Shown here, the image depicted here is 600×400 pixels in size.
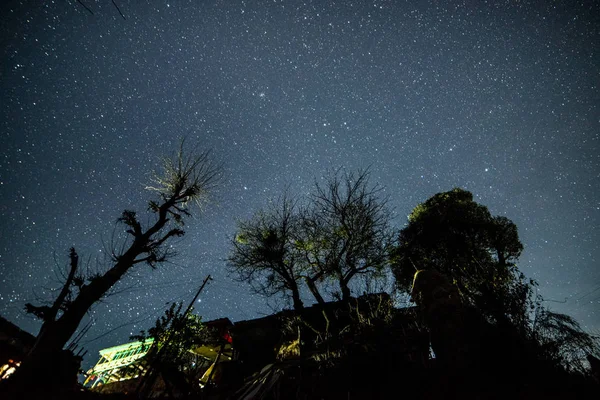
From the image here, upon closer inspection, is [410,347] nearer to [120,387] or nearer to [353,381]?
[353,381]

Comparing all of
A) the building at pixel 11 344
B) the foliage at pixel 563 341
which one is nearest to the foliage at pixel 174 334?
the building at pixel 11 344

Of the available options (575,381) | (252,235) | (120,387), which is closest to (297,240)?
(252,235)

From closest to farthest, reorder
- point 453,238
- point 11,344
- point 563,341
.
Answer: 1. point 563,341
2. point 11,344
3. point 453,238

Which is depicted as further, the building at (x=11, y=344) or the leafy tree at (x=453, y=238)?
the leafy tree at (x=453, y=238)

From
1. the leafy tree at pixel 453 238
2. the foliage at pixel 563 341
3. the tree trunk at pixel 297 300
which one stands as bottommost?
the foliage at pixel 563 341

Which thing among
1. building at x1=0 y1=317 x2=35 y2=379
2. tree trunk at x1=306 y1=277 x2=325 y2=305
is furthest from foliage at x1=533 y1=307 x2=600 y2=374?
building at x1=0 y1=317 x2=35 y2=379

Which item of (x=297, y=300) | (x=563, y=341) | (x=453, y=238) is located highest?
(x=453, y=238)

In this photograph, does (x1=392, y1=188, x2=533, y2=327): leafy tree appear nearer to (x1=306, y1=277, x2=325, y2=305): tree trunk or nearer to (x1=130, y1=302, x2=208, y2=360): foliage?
(x1=306, y1=277, x2=325, y2=305): tree trunk

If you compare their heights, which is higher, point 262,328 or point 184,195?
point 184,195

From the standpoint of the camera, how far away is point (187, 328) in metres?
15.2

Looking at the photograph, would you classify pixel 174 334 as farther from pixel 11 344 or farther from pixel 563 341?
pixel 563 341

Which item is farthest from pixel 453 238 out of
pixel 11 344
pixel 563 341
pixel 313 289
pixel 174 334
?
pixel 11 344

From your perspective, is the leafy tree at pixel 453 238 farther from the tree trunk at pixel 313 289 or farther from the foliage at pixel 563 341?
the foliage at pixel 563 341

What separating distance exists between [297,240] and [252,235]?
131 inches
